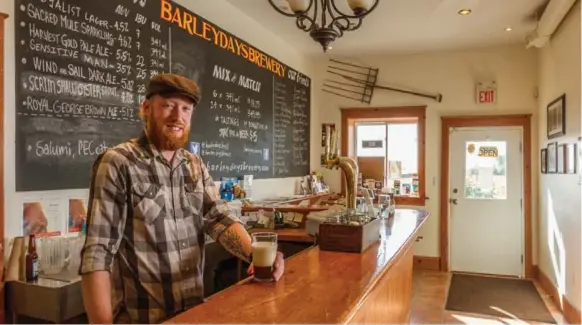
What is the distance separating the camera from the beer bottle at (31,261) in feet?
6.81

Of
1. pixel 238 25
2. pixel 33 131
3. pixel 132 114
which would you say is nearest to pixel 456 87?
pixel 238 25

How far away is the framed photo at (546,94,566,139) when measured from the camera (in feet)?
12.7

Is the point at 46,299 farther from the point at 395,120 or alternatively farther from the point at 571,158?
the point at 395,120

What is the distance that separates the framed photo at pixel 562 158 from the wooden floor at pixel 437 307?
1301 mm

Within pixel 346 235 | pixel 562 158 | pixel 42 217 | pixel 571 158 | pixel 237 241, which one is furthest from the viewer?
pixel 562 158

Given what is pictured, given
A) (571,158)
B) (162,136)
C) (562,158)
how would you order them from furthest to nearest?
1. (562,158)
2. (571,158)
3. (162,136)

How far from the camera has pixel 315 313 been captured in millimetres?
1165

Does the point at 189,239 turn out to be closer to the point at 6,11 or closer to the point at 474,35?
the point at 6,11

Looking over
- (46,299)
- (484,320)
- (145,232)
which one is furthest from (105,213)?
(484,320)

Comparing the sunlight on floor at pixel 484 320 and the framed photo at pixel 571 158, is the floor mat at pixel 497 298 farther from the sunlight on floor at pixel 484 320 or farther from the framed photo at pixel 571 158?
the framed photo at pixel 571 158

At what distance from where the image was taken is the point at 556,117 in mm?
4168

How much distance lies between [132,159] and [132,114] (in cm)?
148

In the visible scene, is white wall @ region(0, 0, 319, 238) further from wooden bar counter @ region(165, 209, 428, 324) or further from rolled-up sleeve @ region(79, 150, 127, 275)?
wooden bar counter @ region(165, 209, 428, 324)

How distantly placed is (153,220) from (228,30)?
2.84 m
